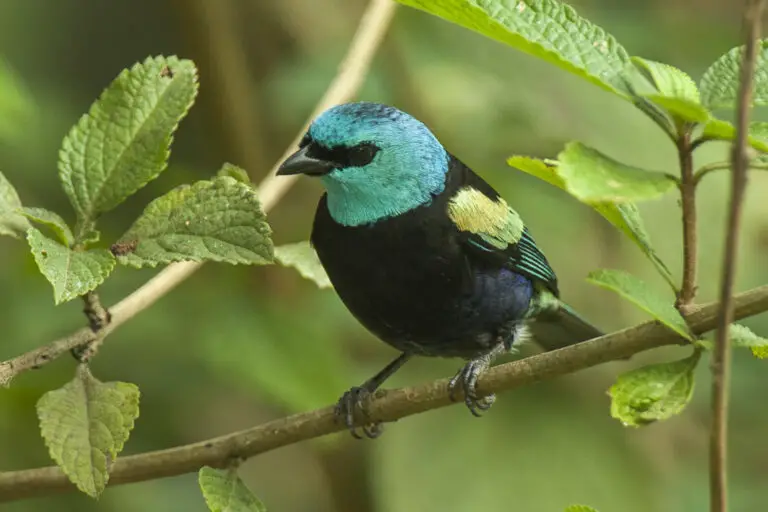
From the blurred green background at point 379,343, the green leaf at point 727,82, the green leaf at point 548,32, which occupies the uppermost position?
the green leaf at point 727,82

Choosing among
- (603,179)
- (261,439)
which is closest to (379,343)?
(261,439)

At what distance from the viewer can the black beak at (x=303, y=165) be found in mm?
1887

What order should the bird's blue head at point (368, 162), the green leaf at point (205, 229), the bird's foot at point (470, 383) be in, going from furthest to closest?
the bird's blue head at point (368, 162)
the bird's foot at point (470, 383)
the green leaf at point (205, 229)

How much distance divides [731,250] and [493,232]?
1239 millimetres

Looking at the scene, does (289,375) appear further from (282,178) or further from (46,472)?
(46,472)

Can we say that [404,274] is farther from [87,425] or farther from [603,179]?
[603,179]

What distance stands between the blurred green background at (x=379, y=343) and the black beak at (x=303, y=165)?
0.62m

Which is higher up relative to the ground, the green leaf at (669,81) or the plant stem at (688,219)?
the green leaf at (669,81)

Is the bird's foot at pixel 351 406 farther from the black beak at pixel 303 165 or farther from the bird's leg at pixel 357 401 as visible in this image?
the black beak at pixel 303 165

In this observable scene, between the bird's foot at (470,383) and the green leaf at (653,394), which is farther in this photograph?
the bird's foot at (470,383)

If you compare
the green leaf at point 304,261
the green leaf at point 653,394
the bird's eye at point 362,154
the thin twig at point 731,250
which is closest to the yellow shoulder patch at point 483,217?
the bird's eye at point 362,154

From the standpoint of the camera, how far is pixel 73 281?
128 cm

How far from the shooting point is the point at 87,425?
137 centimetres

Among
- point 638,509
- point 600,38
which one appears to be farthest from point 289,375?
point 600,38
